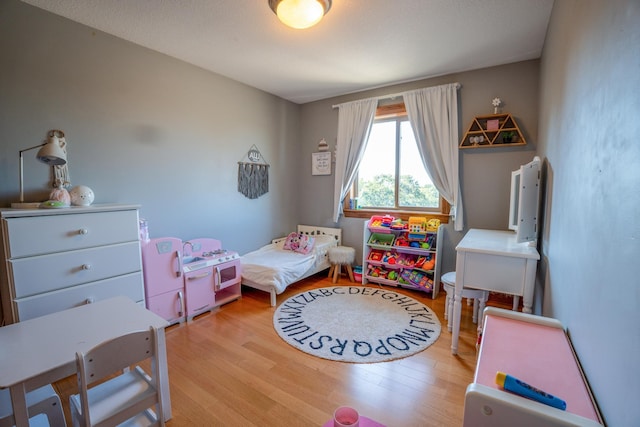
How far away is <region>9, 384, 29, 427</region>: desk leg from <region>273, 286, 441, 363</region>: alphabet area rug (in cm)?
152

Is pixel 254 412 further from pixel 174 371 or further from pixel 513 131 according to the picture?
pixel 513 131

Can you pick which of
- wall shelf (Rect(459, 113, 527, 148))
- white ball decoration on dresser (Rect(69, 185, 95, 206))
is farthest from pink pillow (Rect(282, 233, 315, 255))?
white ball decoration on dresser (Rect(69, 185, 95, 206))

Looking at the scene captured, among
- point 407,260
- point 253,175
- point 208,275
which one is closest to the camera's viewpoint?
point 208,275

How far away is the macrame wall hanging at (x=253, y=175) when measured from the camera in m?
3.55

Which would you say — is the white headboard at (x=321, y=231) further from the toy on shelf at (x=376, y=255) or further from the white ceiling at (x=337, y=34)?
the white ceiling at (x=337, y=34)

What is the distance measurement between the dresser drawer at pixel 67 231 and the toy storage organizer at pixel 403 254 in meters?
2.51

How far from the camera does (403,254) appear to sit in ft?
11.4

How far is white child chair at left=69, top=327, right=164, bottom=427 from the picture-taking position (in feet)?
3.54

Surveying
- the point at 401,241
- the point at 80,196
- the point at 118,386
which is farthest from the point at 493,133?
the point at 80,196

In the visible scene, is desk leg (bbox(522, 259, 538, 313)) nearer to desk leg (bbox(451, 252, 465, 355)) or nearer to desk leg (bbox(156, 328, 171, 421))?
desk leg (bbox(451, 252, 465, 355))

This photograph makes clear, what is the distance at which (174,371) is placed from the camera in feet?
6.36

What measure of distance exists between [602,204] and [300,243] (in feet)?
10.1

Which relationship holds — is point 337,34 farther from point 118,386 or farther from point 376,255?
point 118,386

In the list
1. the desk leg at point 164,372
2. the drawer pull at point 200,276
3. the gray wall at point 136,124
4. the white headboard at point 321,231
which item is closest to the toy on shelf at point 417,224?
the white headboard at point 321,231
